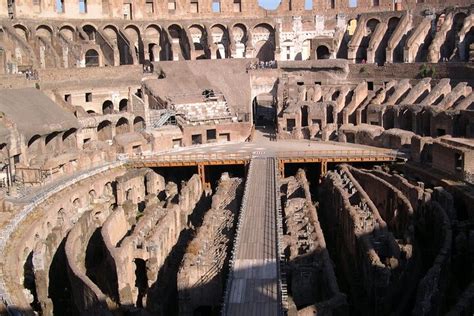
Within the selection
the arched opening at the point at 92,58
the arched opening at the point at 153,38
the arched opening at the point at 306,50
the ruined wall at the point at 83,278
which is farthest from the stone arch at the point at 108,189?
the arched opening at the point at 306,50

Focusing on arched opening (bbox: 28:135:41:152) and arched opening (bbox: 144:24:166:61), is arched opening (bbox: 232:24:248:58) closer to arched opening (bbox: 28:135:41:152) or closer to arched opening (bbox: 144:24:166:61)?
arched opening (bbox: 144:24:166:61)

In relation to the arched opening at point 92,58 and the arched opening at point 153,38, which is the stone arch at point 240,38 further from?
the arched opening at point 92,58

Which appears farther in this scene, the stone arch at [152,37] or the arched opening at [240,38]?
the arched opening at [240,38]

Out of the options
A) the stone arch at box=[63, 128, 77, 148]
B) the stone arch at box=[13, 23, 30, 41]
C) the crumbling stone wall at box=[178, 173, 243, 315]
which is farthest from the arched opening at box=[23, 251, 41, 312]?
the stone arch at box=[13, 23, 30, 41]

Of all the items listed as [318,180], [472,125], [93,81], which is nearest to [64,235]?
[318,180]

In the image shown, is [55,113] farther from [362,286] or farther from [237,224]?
[362,286]
